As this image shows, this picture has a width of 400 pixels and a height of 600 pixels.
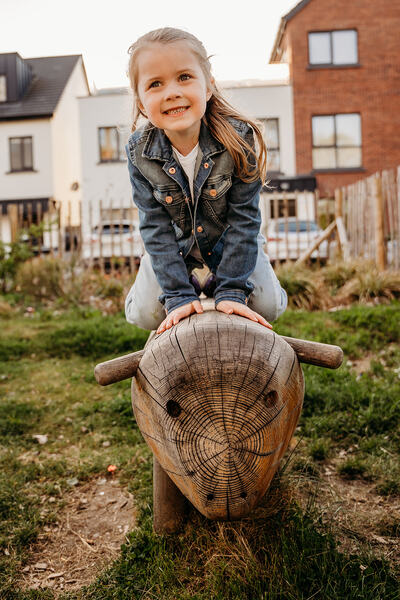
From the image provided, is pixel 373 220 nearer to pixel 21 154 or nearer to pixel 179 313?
pixel 179 313

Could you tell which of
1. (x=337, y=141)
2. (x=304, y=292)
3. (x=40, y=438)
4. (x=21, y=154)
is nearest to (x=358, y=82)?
(x=337, y=141)

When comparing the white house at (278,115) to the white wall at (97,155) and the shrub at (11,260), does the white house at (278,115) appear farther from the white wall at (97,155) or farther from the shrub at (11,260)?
the shrub at (11,260)

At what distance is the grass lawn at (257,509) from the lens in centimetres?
227

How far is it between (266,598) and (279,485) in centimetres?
71

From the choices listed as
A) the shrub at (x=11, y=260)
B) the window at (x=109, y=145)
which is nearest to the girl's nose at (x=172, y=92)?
the shrub at (x=11, y=260)

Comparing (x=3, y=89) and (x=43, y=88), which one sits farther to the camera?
(x=43, y=88)

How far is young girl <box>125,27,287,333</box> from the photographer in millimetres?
2346

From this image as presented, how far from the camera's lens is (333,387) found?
4.51 metres

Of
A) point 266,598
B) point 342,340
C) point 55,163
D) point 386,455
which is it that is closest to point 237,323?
point 266,598

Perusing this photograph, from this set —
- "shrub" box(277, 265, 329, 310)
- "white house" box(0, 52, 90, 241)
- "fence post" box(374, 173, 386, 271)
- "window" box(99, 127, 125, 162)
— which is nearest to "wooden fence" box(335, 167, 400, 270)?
"fence post" box(374, 173, 386, 271)

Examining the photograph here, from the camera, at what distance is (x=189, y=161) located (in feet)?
8.55

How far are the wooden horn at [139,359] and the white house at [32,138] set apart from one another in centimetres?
2336

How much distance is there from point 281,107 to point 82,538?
20.8 metres

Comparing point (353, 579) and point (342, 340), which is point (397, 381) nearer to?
point (342, 340)
